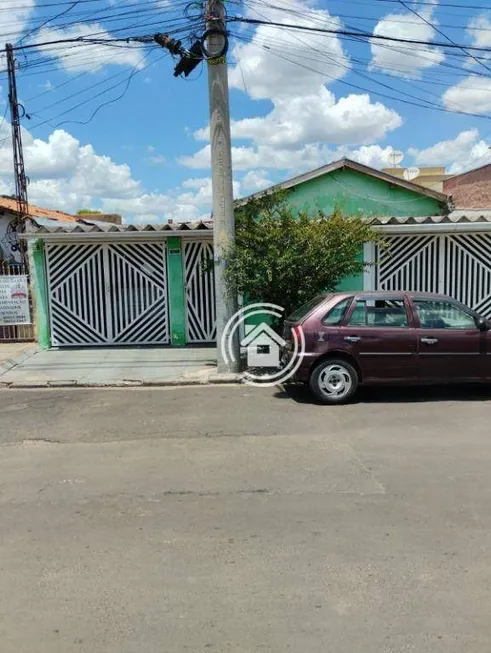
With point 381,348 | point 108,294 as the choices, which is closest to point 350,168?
point 108,294

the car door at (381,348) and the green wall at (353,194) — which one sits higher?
the green wall at (353,194)

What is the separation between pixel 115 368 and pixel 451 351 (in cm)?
621

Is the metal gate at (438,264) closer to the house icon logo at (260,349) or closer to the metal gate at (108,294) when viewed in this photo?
the house icon logo at (260,349)

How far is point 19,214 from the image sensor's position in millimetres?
21672

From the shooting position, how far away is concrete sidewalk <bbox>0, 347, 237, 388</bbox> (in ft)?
32.1

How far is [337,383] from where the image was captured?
8.03m

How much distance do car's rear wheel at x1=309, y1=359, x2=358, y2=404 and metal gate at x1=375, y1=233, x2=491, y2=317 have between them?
226 inches

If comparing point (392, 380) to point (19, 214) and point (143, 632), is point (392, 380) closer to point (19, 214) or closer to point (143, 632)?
point (143, 632)

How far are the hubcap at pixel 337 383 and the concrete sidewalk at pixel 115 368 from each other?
2.15 m

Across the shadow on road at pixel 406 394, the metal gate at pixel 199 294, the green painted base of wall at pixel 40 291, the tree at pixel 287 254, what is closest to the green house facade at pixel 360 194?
the metal gate at pixel 199 294

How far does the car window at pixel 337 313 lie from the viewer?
8055 millimetres

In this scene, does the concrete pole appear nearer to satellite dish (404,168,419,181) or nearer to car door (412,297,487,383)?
car door (412,297,487,383)

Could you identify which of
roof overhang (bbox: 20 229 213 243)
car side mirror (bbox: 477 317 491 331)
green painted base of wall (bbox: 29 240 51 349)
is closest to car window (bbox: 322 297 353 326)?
car side mirror (bbox: 477 317 491 331)

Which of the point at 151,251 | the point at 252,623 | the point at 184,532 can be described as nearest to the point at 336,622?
→ the point at 252,623
